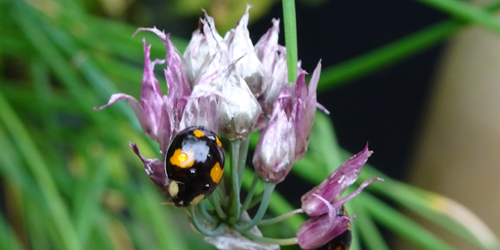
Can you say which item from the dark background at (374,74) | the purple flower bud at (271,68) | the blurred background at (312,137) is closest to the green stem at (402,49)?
the blurred background at (312,137)

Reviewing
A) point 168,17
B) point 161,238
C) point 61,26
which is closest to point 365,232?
point 161,238

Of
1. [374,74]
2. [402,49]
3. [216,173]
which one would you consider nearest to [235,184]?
[216,173]

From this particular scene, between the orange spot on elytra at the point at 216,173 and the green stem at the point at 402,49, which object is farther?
the green stem at the point at 402,49

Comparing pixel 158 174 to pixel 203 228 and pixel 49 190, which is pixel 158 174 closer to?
pixel 203 228

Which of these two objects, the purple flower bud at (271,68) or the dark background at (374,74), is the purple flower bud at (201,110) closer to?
the purple flower bud at (271,68)

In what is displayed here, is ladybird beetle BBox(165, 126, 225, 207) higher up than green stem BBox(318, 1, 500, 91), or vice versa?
green stem BBox(318, 1, 500, 91)

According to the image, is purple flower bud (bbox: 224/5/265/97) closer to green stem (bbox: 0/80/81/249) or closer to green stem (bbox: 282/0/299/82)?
green stem (bbox: 282/0/299/82)

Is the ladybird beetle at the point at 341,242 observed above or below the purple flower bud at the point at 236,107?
below

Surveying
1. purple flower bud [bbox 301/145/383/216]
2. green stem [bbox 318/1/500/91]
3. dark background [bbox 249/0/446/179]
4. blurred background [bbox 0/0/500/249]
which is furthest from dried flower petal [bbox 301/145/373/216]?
dark background [bbox 249/0/446/179]
